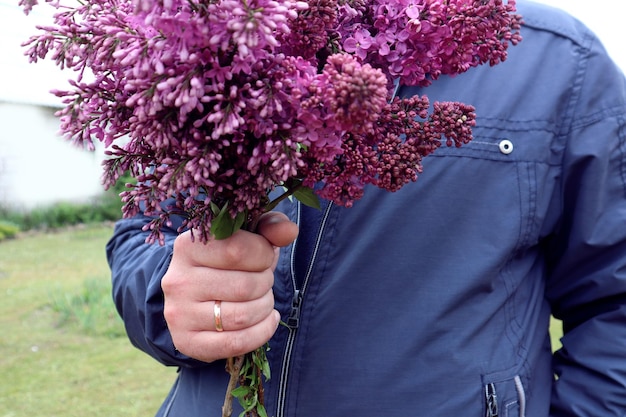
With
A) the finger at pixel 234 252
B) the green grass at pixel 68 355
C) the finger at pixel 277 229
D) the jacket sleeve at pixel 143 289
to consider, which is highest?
the finger at pixel 277 229

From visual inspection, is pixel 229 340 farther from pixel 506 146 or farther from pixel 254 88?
pixel 506 146

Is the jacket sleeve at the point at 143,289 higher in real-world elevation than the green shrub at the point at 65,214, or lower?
higher

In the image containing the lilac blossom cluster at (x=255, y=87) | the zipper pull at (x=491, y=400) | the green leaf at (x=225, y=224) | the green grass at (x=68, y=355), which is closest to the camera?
the lilac blossom cluster at (x=255, y=87)

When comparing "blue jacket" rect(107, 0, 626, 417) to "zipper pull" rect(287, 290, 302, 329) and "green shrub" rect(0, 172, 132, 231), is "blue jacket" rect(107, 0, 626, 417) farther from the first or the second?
"green shrub" rect(0, 172, 132, 231)

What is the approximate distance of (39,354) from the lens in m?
4.87

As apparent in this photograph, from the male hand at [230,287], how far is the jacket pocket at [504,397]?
52 cm

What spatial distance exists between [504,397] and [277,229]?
26.1 inches

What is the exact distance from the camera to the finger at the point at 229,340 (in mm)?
1088

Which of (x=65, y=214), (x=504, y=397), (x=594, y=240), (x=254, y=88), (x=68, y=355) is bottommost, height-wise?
(x=65, y=214)

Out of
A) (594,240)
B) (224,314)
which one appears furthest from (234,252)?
(594,240)

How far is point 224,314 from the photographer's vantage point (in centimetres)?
110

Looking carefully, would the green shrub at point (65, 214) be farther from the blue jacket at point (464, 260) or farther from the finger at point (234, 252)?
the finger at point (234, 252)

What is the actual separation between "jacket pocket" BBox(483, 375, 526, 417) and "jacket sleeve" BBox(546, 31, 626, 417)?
172 mm

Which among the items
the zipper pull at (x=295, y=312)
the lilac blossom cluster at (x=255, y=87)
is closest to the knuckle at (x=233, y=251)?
the lilac blossom cluster at (x=255, y=87)
